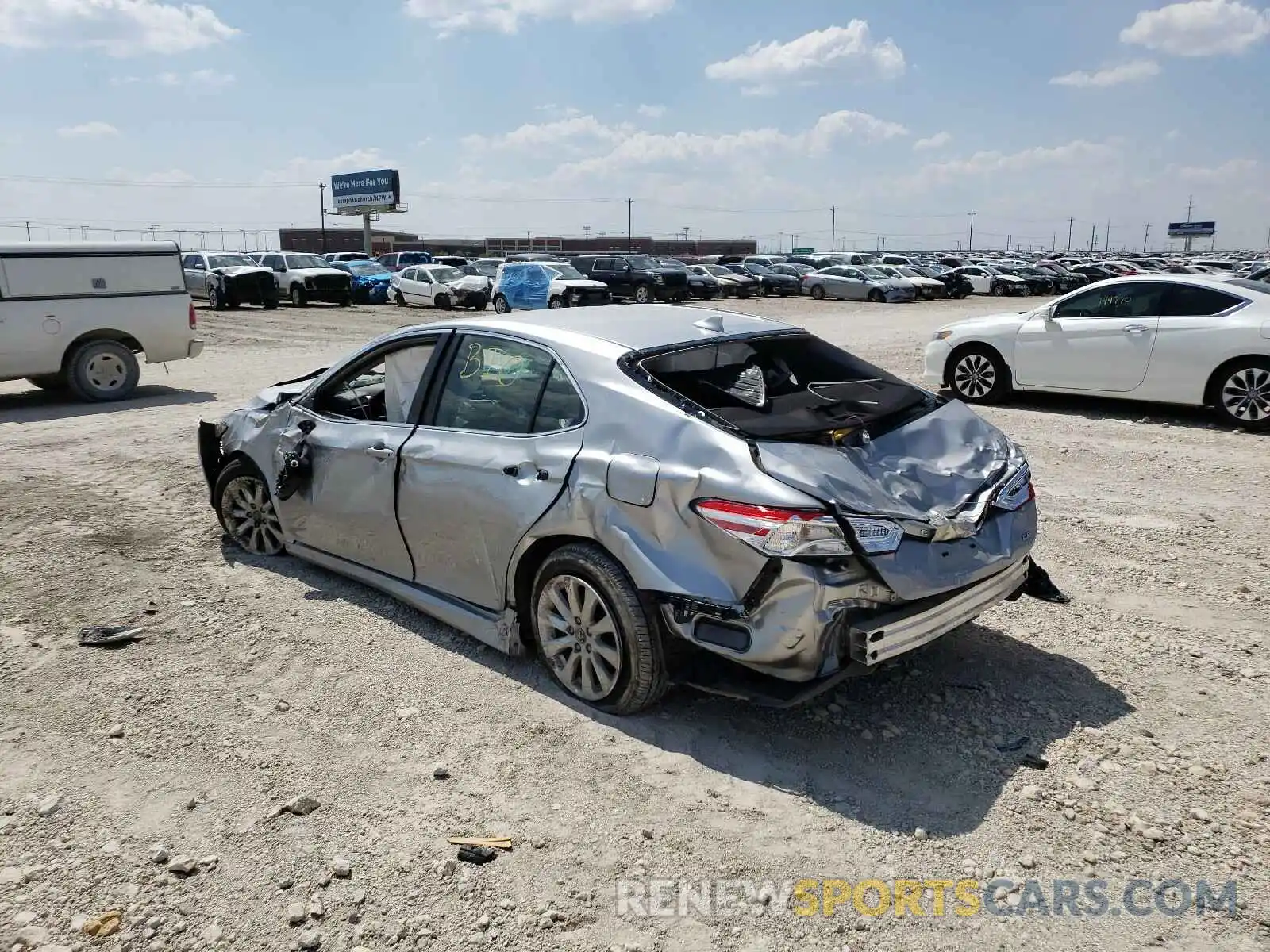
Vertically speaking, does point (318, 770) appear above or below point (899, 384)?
below

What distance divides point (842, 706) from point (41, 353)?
1172cm

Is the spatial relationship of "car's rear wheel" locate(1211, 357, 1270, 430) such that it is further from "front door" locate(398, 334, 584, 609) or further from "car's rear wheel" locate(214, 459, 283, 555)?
"car's rear wheel" locate(214, 459, 283, 555)

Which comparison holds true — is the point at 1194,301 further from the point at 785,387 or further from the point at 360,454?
the point at 360,454

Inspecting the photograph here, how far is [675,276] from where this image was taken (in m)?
33.9

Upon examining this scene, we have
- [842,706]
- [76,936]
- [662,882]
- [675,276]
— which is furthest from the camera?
[675,276]

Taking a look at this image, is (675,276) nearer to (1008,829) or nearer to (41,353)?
(41,353)

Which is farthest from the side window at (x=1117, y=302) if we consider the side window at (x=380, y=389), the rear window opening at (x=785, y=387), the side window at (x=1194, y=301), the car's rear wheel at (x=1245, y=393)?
the side window at (x=380, y=389)

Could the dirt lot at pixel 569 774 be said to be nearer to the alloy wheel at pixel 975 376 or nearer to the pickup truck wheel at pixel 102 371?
the alloy wheel at pixel 975 376

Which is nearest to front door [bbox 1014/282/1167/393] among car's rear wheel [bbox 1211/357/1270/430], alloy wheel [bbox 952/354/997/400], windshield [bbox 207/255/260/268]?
alloy wheel [bbox 952/354/997/400]

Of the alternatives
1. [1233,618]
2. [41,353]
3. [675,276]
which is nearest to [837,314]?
[675,276]

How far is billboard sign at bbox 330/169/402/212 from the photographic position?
208 ft

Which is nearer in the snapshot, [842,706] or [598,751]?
[598,751]

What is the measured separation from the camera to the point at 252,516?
5969 mm

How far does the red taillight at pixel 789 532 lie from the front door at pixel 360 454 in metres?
2.00
